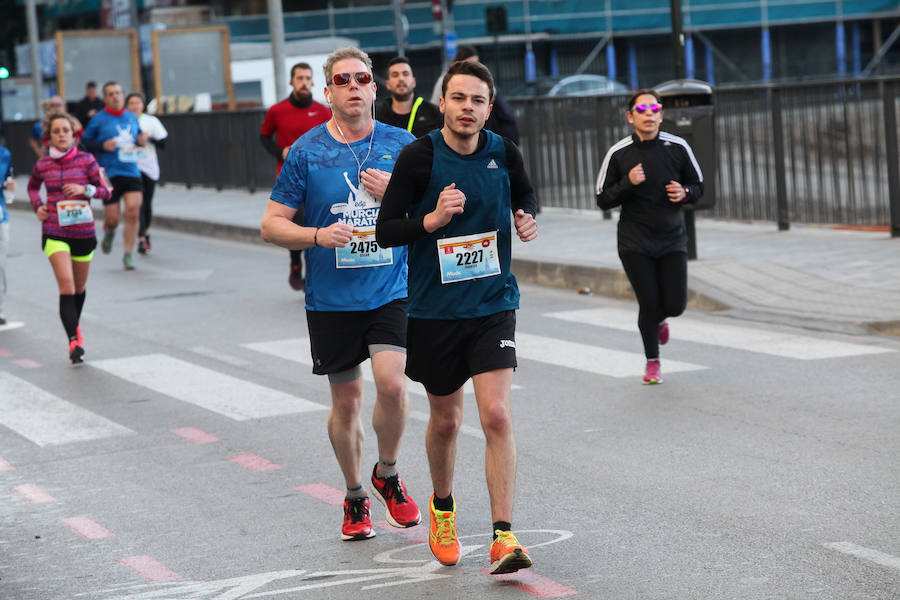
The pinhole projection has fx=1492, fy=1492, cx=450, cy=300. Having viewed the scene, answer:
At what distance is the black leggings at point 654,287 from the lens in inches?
368

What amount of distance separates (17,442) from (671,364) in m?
4.24

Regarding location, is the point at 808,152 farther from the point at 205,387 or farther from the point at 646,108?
the point at 205,387

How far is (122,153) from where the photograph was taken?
17.1m

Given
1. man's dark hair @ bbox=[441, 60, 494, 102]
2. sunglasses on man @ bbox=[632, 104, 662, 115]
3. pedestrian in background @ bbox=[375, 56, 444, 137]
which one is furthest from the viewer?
pedestrian in background @ bbox=[375, 56, 444, 137]

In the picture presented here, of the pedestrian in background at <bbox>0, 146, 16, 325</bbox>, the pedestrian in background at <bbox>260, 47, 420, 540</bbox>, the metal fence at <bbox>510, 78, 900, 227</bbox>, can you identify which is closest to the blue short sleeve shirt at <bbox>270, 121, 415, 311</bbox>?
the pedestrian in background at <bbox>260, 47, 420, 540</bbox>

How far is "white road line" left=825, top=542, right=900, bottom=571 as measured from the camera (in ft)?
17.5

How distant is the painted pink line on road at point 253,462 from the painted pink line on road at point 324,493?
18.3 inches

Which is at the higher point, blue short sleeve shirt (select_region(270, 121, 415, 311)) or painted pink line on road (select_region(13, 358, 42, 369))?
blue short sleeve shirt (select_region(270, 121, 415, 311))

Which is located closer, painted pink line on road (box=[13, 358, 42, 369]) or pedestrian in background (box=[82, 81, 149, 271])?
painted pink line on road (box=[13, 358, 42, 369])

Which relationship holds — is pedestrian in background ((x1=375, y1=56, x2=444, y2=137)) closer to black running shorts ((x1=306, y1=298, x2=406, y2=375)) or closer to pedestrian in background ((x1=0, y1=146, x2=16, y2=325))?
pedestrian in background ((x1=0, y1=146, x2=16, y2=325))

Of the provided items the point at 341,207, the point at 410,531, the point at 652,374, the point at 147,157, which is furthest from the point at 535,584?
the point at 147,157

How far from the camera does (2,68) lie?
34344mm

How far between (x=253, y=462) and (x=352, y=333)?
181cm

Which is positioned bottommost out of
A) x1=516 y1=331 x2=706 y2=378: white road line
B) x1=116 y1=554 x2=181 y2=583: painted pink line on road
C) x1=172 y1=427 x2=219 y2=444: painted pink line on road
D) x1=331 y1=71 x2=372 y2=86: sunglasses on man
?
x1=116 y1=554 x2=181 y2=583: painted pink line on road
